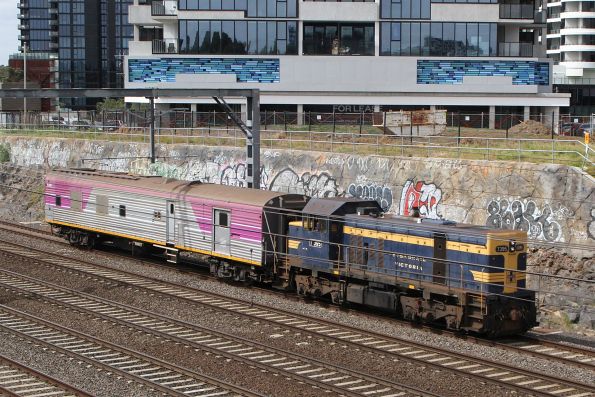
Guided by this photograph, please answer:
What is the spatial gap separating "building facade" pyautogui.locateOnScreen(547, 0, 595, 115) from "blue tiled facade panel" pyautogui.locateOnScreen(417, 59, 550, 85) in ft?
137

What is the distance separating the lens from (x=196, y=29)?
62500 mm

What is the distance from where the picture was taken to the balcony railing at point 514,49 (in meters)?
61.5

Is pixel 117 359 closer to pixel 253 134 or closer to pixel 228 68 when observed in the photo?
pixel 253 134

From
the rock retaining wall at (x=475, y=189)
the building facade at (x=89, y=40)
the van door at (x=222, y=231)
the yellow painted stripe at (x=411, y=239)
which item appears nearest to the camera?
the yellow painted stripe at (x=411, y=239)

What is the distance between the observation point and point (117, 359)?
19.7 meters

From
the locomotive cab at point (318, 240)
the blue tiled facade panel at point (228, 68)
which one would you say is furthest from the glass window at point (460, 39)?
the locomotive cab at point (318, 240)

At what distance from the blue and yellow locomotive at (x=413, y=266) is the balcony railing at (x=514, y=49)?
128 ft

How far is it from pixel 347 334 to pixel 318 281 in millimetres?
3828

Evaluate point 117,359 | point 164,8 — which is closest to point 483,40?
point 164,8

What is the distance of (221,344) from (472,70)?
44172 mm

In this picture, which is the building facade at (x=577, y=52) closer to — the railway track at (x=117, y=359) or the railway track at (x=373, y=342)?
the railway track at (x=373, y=342)

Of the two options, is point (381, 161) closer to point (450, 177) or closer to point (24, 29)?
point (450, 177)

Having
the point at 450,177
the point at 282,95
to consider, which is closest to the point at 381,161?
the point at 450,177

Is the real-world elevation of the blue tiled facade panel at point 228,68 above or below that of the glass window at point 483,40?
below
